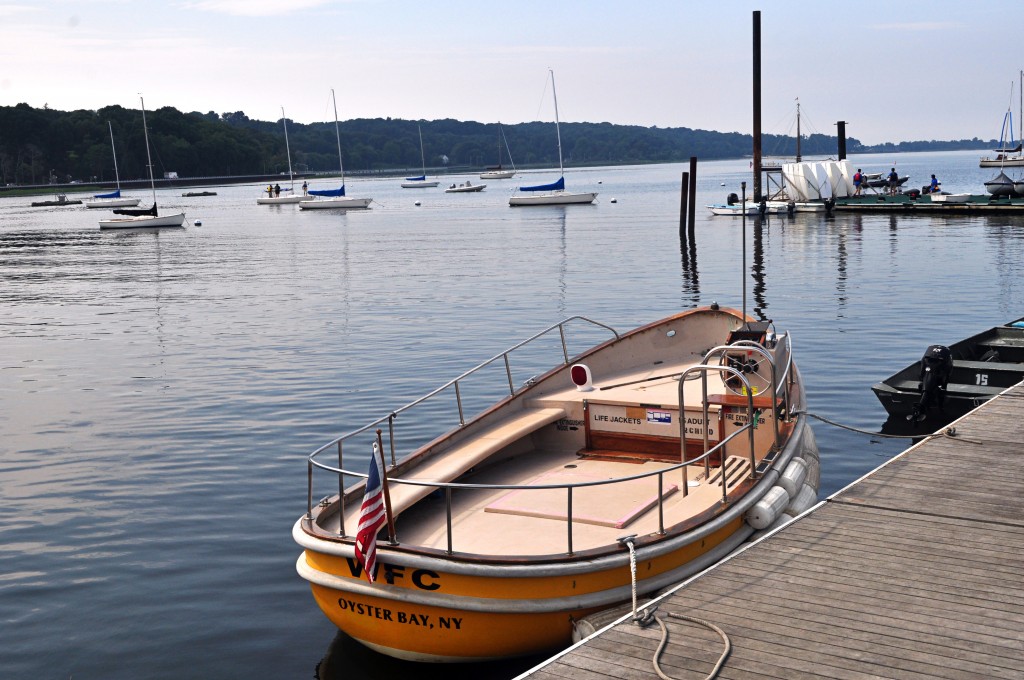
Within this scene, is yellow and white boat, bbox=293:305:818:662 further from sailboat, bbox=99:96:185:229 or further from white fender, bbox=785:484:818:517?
sailboat, bbox=99:96:185:229

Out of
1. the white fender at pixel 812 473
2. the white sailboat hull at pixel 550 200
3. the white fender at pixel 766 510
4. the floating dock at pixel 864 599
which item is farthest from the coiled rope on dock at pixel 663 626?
the white sailboat hull at pixel 550 200

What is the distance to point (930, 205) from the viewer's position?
61.1 meters

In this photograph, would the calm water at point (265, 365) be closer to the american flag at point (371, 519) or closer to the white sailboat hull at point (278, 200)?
the american flag at point (371, 519)

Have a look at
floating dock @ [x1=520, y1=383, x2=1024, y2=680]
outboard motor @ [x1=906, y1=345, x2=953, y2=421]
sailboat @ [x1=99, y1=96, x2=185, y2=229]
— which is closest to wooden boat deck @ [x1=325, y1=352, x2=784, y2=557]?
floating dock @ [x1=520, y1=383, x2=1024, y2=680]

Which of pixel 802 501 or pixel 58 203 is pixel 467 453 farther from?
pixel 58 203

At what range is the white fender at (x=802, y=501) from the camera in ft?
35.3

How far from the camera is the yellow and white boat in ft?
27.9

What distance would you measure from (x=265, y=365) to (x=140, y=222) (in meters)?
64.8

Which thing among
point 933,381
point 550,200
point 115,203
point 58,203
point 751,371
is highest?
point 58,203

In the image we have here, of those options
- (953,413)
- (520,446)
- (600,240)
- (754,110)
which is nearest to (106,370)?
(520,446)

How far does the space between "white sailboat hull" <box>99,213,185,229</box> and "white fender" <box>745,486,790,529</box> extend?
264 feet

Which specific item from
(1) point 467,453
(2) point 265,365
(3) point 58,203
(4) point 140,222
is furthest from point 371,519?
(3) point 58,203

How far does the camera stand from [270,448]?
16.6 metres

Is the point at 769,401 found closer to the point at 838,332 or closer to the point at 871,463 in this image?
the point at 871,463
